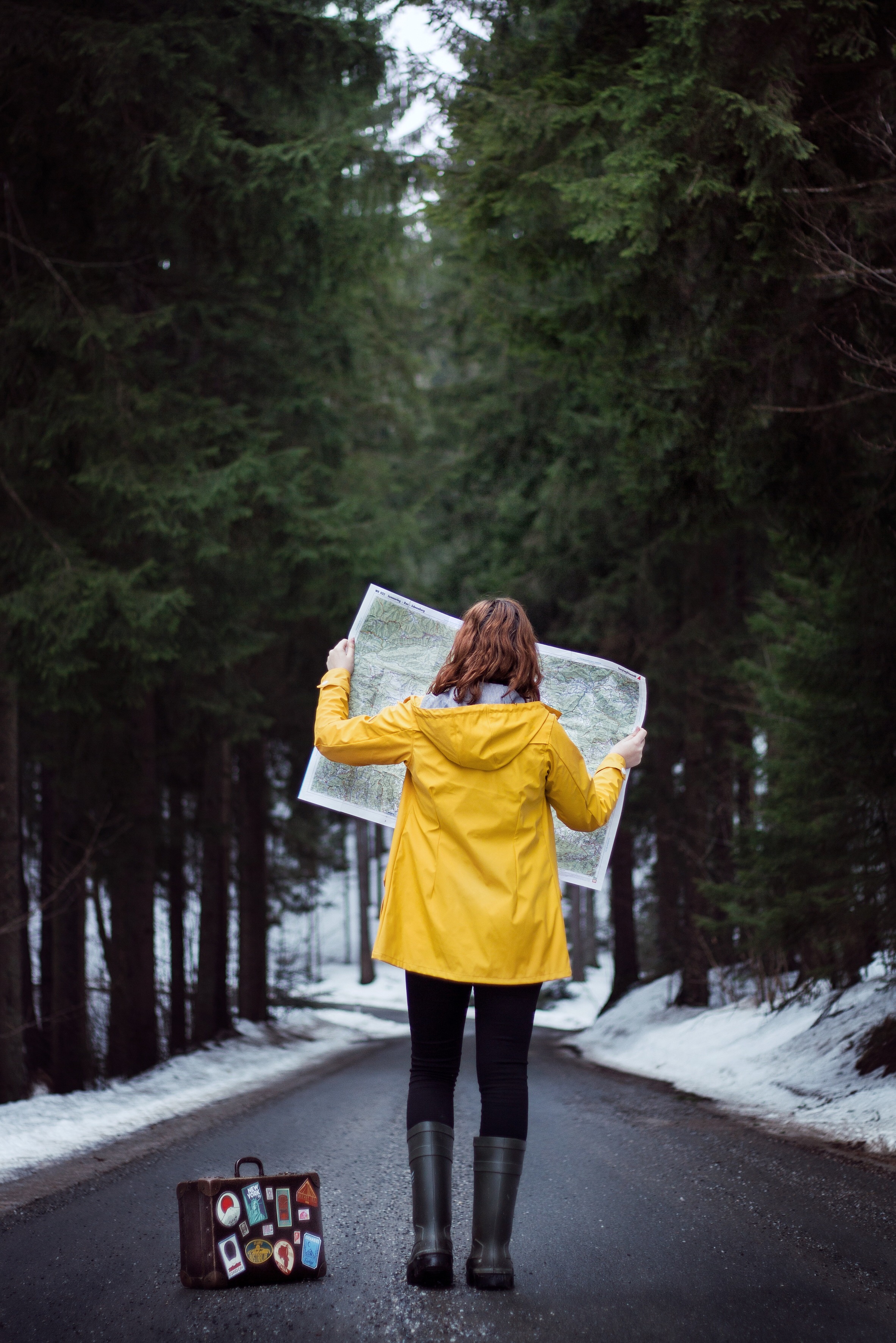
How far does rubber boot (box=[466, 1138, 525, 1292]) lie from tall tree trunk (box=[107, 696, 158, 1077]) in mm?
10757

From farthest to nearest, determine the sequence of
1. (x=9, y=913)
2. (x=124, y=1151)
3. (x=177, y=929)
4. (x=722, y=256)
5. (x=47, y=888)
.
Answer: (x=47, y=888)
(x=177, y=929)
(x=9, y=913)
(x=722, y=256)
(x=124, y=1151)

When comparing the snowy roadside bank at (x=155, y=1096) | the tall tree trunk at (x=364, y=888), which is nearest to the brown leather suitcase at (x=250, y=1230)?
the snowy roadside bank at (x=155, y=1096)

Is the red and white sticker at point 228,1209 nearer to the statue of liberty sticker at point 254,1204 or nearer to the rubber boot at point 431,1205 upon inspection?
the statue of liberty sticker at point 254,1204

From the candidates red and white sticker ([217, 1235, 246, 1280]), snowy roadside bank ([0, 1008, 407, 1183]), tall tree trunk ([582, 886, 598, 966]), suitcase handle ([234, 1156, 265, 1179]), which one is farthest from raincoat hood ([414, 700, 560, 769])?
tall tree trunk ([582, 886, 598, 966])

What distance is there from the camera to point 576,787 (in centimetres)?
371

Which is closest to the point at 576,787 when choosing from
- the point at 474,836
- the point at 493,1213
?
the point at 474,836

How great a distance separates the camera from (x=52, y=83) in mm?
9125

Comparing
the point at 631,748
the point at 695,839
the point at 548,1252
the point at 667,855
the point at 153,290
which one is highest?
the point at 153,290

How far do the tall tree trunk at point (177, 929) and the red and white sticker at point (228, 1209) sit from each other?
45.0ft

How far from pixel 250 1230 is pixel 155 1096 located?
7192 millimetres

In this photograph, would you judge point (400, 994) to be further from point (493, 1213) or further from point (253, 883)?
point (493, 1213)

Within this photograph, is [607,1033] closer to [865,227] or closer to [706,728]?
[706,728]

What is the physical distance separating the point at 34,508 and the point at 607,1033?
1237 centimetres

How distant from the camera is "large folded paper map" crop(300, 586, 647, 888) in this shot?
4078 mm
